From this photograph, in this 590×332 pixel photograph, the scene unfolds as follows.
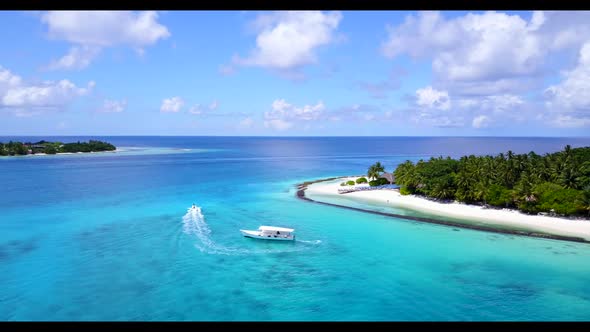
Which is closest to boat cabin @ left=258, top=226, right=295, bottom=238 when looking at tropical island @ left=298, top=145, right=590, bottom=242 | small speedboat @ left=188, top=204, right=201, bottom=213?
small speedboat @ left=188, top=204, right=201, bottom=213

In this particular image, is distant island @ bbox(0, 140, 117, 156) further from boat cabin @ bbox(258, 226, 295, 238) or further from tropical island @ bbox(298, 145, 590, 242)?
boat cabin @ bbox(258, 226, 295, 238)

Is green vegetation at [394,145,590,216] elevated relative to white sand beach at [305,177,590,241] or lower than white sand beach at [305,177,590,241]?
elevated

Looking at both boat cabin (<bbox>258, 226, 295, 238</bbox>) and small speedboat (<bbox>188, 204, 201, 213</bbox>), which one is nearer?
boat cabin (<bbox>258, 226, 295, 238</bbox>)

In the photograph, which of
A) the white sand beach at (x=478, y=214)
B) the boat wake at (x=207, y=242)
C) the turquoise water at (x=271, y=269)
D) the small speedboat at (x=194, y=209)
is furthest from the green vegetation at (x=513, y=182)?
the small speedboat at (x=194, y=209)

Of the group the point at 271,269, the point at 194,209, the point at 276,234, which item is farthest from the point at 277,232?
the point at 194,209

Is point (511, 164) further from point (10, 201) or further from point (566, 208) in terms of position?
point (10, 201)

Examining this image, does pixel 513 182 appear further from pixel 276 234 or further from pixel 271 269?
pixel 271 269
